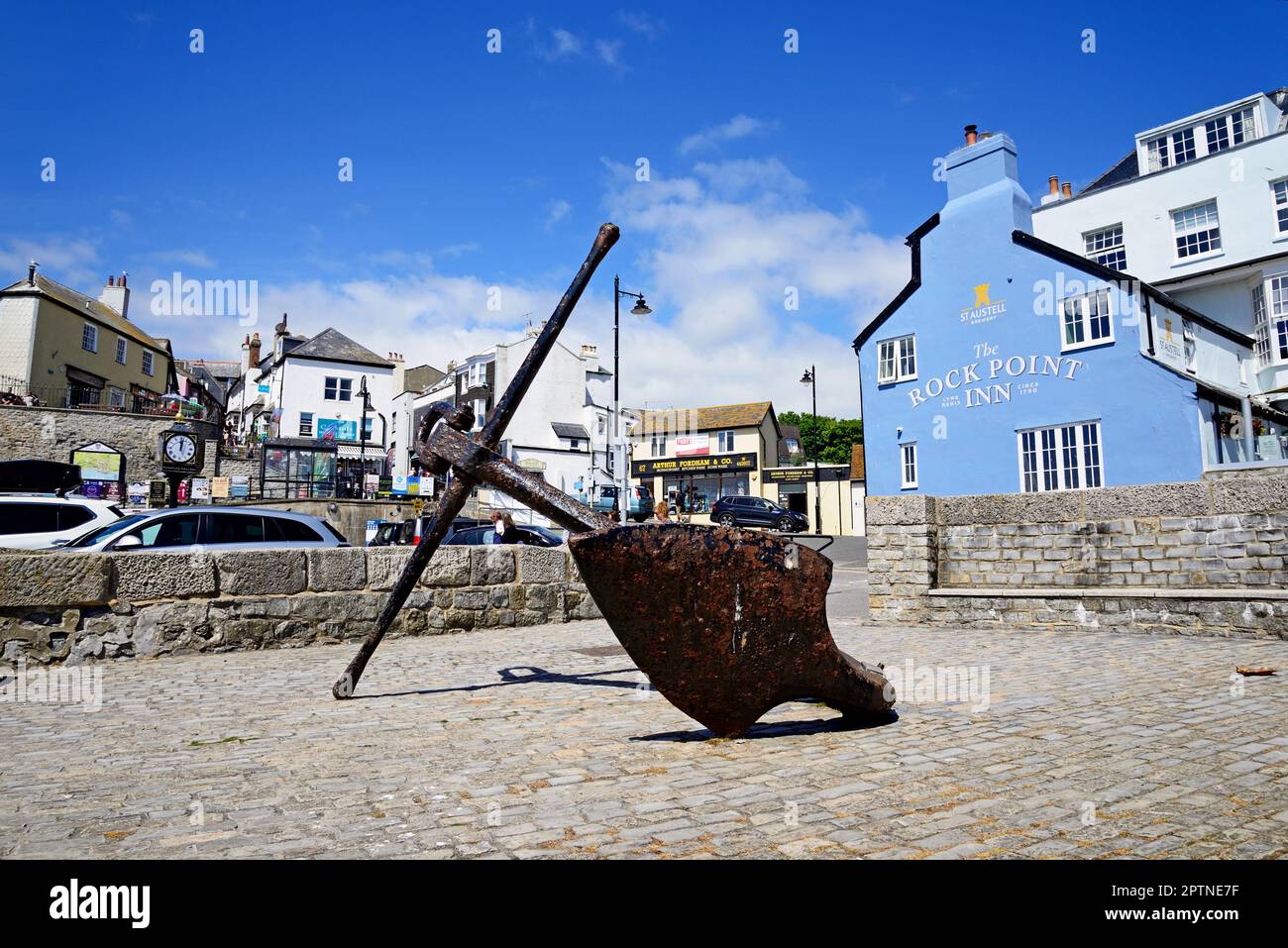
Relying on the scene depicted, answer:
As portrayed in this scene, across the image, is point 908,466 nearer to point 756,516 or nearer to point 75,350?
point 756,516

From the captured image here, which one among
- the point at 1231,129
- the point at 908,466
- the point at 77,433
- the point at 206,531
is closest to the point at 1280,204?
the point at 1231,129

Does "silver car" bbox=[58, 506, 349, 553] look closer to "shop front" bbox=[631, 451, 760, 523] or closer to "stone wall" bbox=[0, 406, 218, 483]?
"stone wall" bbox=[0, 406, 218, 483]

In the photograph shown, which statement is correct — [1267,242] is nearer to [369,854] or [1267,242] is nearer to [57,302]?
[369,854]

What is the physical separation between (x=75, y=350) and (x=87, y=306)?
378cm

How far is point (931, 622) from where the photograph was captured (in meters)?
9.77

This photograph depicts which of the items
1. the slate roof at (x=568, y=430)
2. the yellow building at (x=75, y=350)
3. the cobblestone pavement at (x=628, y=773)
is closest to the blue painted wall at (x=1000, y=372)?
the cobblestone pavement at (x=628, y=773)

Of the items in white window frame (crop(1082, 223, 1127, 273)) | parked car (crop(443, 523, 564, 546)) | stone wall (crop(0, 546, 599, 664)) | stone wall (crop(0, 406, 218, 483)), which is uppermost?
white window frame (crop(1082, 223, 1127, 273))

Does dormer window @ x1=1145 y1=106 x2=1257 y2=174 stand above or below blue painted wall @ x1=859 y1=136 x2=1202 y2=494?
above

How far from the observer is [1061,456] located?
20094 millimetres

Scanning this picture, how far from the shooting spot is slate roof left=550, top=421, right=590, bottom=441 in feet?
Answer: 155

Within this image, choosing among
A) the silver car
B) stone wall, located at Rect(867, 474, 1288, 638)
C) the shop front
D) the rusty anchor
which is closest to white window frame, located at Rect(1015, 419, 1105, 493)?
stone wall, located at Rect(867, 474, 1288, 638)

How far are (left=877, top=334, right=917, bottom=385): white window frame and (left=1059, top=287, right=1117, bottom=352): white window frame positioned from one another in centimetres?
452
